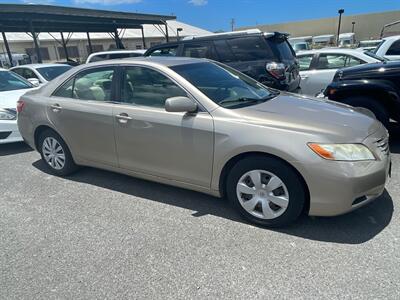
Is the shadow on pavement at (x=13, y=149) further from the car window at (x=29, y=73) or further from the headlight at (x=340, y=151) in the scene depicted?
the headlight at (x=340, y=151)

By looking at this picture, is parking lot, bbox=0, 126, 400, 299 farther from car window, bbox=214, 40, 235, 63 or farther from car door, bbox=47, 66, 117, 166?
car window, bbox=214, 40, 235, 63

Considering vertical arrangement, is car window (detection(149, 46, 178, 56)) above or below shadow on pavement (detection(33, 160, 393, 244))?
above

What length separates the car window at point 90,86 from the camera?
12.7ft

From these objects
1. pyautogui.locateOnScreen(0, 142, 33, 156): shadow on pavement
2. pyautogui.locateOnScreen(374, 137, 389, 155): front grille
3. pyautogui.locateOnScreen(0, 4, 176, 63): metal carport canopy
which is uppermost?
pyautogui.locateOnScreen(0, 4, 176, 63): metal carport canopy

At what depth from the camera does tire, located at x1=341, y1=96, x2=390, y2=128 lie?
15.3ft

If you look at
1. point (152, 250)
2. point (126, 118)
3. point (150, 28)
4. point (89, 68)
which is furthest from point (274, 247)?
point (150, 28)

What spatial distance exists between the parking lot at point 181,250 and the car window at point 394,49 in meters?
6.40

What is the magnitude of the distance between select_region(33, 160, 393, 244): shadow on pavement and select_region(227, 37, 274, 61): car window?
359 cm

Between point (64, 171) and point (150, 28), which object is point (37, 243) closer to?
point (64, 171)

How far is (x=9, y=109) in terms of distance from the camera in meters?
5.86

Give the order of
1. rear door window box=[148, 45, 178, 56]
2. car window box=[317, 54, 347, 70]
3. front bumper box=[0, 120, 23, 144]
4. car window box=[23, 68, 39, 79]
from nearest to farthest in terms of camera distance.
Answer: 1. front bumper box=[0, 120, 23, 144]
2. rear door window box=[148, 45, 178, 56]
3. car window box=[317, 54, 347, 70]
4. car window box=[23, 68, 39, 79]

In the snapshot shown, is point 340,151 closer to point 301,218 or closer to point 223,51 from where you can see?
point 301,218

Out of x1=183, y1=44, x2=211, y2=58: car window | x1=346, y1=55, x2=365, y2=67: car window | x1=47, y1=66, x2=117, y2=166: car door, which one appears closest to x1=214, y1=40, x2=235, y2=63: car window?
x1=183, y1=44, x2=211, y2=58: car window

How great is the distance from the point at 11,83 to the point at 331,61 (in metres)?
7.42
